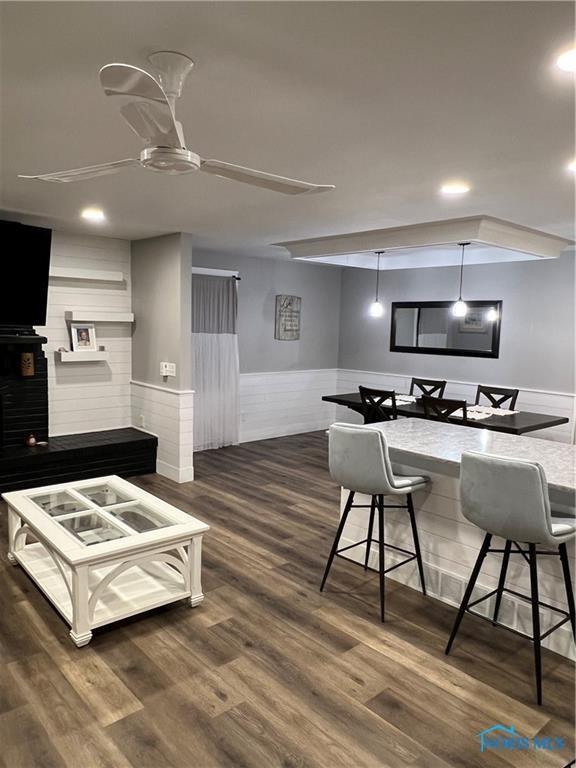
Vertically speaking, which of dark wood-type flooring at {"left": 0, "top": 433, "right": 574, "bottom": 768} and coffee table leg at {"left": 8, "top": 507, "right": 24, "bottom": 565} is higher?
coffee table leg at {"left": 8, "top": 507, "right": 24, "bottom": 565}

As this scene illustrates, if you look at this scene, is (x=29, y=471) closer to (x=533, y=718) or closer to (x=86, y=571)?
(x=86, y=571)

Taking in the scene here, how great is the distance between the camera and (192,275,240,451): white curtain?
Result: 6828 millimetres

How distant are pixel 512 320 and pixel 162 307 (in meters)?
4.03

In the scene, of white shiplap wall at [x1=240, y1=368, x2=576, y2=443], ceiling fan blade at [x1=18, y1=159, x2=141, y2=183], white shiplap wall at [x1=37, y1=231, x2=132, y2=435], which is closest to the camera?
ceiling fan blade at [x1=18, y1=159, x2=141, y2=183]

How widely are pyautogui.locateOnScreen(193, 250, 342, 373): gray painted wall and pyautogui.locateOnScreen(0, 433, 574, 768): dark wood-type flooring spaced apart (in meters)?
4.22

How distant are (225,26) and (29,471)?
4495 millimetres

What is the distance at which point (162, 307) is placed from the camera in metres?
5.73

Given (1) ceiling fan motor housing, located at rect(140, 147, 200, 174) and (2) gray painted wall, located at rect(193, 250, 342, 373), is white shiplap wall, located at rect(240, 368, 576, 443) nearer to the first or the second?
(2) gray painted wall, located at rect(193, 250, 342, 373)

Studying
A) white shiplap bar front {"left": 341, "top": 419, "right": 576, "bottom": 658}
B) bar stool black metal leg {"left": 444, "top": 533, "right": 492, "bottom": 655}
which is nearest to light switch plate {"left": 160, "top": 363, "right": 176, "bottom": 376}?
white shiplap bar front {"left": 341, "top": 419, "right": 576, "bottom": 658}

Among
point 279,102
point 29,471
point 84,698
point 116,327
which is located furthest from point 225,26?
point 116,327

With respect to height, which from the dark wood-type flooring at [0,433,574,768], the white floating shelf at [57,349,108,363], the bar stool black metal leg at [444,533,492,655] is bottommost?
the dark wood-type flooring at [0,433,574,768]

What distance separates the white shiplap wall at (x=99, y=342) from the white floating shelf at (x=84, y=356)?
0.10m

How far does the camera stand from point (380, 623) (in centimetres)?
312

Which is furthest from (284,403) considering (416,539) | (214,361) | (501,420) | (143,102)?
(143,102)
